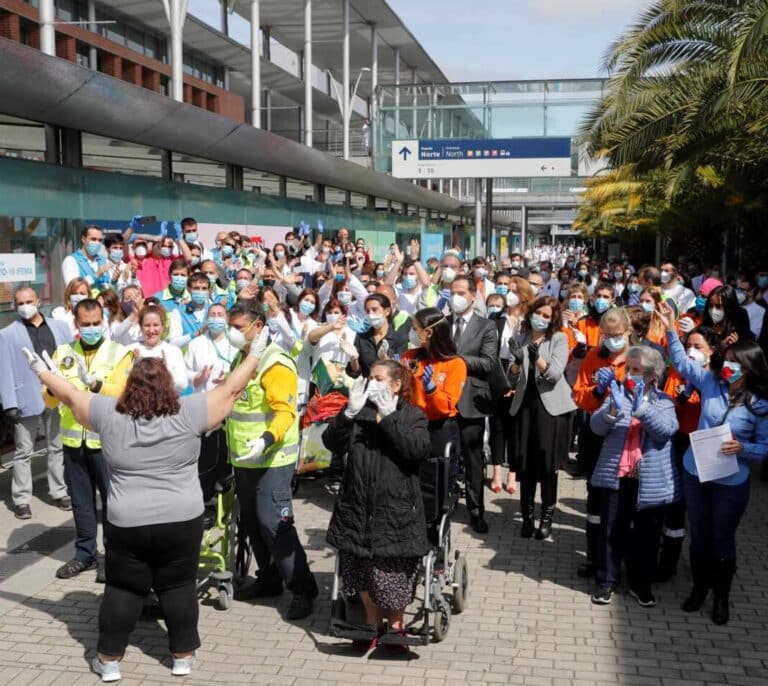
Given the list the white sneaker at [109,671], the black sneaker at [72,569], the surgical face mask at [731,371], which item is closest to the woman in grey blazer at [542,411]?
the surgical face mask at [731,371]

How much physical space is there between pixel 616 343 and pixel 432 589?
2.37 metres

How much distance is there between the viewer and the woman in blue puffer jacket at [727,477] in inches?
228

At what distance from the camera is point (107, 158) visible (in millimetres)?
13562

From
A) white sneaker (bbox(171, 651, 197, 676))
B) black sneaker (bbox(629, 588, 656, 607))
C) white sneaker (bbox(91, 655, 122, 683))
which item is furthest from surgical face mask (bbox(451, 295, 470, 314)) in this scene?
white sneaker (bbox(91, 655, 122, 683))

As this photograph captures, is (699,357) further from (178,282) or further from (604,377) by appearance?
(178,282)

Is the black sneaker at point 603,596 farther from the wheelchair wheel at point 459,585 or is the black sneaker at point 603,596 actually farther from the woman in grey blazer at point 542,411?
the woman in grey blazer at point 542,411

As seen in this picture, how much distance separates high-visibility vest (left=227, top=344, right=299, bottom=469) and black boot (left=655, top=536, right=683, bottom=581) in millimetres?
2679

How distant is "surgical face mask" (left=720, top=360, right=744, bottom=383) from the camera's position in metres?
5.84

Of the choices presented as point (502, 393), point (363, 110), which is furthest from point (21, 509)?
point (363, 110)

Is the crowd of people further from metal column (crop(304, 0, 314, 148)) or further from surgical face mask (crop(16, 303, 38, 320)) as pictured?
metal column (crop(304, 0, 314, 148))

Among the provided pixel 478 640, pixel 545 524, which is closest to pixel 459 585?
pixel 478 640

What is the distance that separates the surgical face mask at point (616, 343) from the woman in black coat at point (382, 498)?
2094mm

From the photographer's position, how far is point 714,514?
5.96 meters

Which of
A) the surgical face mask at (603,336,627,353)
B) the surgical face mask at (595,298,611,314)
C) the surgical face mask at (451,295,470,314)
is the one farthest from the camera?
the surgical face mask at (595,298,611,314)
